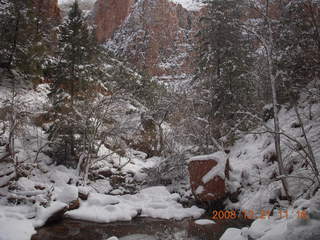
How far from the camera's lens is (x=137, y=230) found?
10219mm

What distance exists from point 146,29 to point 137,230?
7088 centimetres

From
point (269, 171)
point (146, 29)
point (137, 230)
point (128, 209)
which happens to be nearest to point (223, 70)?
point (269, 171)

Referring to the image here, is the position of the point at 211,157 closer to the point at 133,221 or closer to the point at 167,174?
the point at 133,221

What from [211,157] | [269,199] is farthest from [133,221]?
[269,199]

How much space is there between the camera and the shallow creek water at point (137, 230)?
9000mm

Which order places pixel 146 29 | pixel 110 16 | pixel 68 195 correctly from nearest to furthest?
pixel 68 195, pixel 146 29, pixel 110 16

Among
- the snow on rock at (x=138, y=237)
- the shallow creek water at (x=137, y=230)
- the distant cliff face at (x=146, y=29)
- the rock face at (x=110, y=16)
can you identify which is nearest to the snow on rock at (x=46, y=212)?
the shallow creek water at (x=137, y=230)

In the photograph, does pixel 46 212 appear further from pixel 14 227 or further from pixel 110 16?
pixel 110 16

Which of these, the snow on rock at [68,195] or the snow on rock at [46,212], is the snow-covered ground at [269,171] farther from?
the snow on rock at [68,195]

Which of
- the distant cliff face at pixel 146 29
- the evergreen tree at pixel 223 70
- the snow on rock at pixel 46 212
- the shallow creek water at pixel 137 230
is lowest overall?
the shallow creek water at pixel 137 230

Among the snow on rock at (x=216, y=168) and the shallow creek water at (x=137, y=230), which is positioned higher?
the snow on rock at (x=216, y=168)

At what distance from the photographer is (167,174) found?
18188 mm

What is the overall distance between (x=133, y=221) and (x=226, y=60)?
11833 millimetres

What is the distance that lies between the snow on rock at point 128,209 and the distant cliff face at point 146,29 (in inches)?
2110
